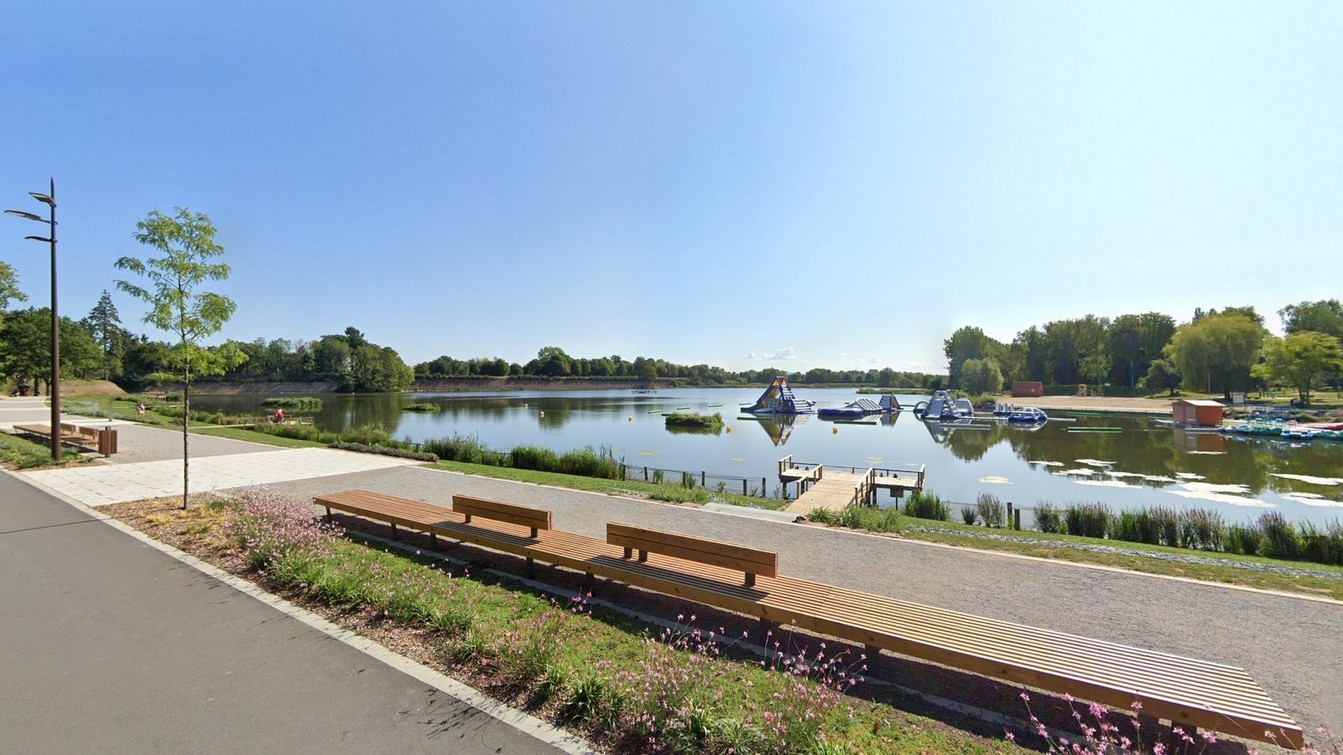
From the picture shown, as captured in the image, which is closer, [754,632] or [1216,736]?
[1216,736]

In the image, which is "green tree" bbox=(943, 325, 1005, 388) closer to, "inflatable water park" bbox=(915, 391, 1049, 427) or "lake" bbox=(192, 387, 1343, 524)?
"inflatable water park" bbox=(915, 391, 1049, 427)

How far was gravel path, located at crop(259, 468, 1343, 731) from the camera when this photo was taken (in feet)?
14.4

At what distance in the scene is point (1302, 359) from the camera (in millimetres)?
52438

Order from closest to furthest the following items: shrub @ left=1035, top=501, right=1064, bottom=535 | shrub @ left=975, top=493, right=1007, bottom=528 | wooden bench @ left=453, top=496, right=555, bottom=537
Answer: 1. wooden bench @ left=453, top=496, right=555, bottom=537
2. shrub @ left=1035, top=501, right=1064, bottom=535
3. shrub @ left=975, top=493, right=1007, bottom=528

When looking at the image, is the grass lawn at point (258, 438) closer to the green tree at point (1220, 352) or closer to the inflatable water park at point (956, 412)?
the inflatable water park at point (956, 412)

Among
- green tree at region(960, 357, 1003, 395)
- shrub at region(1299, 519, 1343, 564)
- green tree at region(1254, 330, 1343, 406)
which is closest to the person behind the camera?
shrub at region(1299, 519, 1343, 564)

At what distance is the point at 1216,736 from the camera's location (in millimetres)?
3543

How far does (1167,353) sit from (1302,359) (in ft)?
92.7

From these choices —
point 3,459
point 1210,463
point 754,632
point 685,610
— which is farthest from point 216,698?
point 1210,463

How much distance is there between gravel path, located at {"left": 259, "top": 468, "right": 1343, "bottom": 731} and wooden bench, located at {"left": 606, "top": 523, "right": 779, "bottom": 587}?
191 centimetres

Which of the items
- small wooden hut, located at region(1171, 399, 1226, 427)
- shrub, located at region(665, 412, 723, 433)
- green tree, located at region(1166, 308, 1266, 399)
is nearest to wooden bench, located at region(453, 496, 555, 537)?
shrub, located at region(665, 412, 723, 433)

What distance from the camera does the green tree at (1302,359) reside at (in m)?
52.2

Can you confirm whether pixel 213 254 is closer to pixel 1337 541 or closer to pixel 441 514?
pixel 441 514

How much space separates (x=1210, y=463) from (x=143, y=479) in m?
39.2
